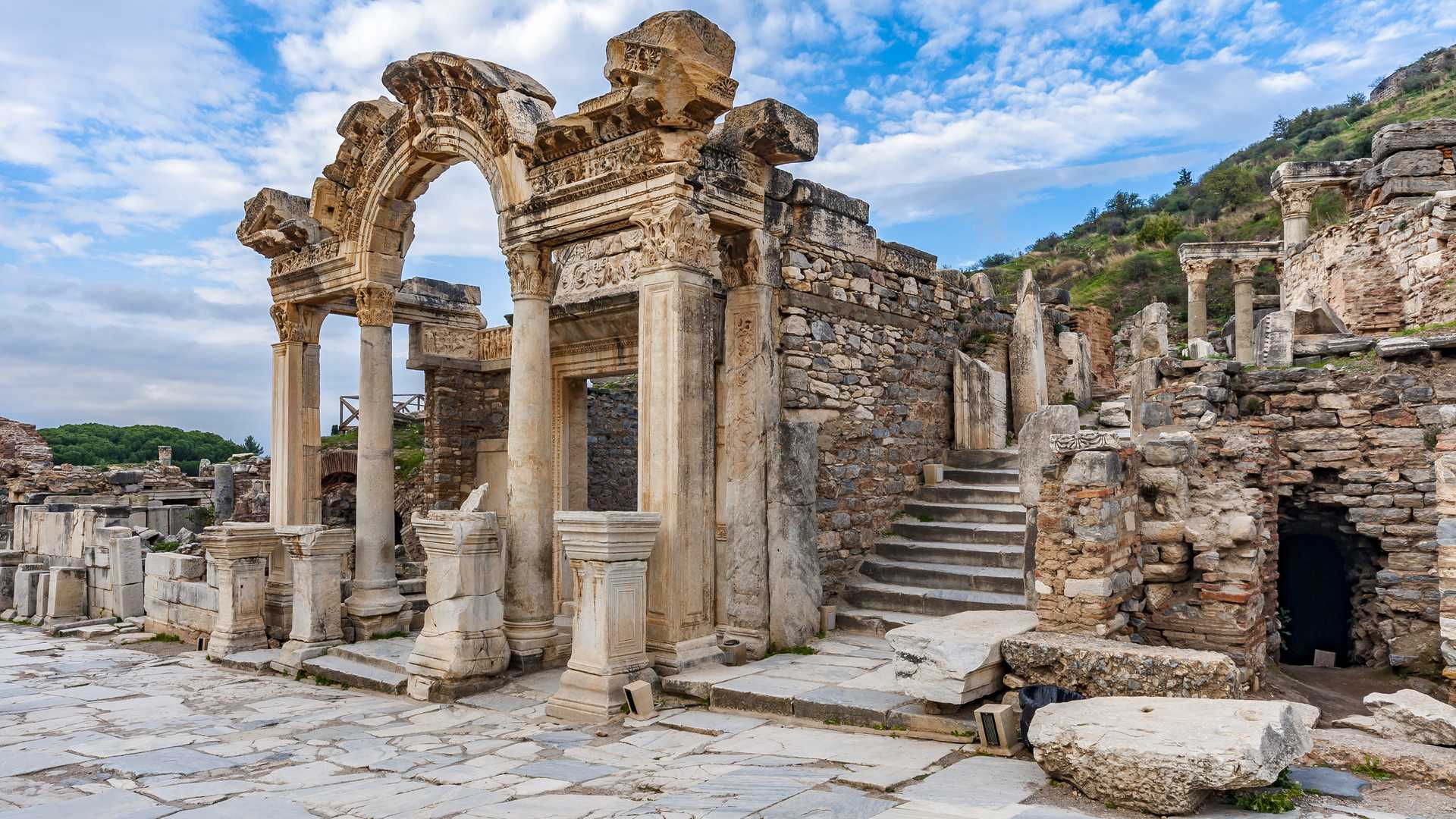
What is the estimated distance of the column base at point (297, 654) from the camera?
9.34 meters

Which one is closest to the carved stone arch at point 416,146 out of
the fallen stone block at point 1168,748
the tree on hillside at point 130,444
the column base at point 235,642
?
the column base at point 235,642

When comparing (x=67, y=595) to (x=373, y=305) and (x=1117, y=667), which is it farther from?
(x=1117, y=667)

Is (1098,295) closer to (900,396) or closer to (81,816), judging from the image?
(900,396)

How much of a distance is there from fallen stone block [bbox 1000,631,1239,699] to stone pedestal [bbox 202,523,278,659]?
848cm

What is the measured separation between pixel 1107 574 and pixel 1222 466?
2297 mm

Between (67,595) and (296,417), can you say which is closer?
(296,417)

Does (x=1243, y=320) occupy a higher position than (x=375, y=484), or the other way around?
(x=1243, y=320)

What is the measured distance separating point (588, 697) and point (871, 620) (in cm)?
318

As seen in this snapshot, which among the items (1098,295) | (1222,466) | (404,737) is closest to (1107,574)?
(1222,466)

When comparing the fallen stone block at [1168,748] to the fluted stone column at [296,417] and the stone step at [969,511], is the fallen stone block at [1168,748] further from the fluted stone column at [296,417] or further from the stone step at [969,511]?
the fluted stone column at [296,417]

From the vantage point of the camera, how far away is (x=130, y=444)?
3925 centimetres

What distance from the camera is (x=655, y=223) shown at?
7637 mm

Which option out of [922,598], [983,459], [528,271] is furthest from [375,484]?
[983,459]

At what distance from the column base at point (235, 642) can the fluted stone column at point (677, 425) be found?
216 inches
